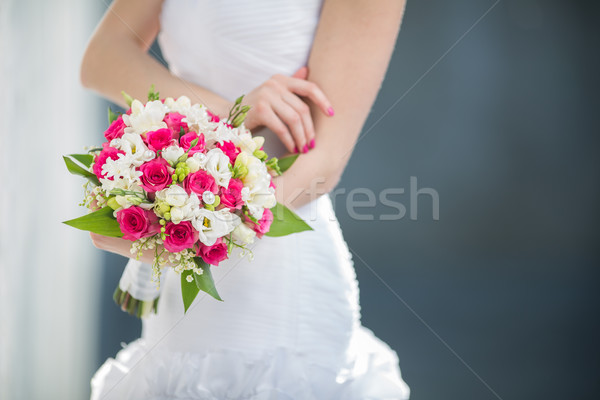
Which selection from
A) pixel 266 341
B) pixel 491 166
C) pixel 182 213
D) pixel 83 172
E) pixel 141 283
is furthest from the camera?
pixel 491 166

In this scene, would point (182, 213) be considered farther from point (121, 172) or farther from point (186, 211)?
point (121, 172)

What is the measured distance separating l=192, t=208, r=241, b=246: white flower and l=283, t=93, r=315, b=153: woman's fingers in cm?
28

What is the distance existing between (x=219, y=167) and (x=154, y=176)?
0.10 meters

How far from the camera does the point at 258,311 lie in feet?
3.66

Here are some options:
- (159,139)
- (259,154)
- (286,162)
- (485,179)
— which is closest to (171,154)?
(159,139)

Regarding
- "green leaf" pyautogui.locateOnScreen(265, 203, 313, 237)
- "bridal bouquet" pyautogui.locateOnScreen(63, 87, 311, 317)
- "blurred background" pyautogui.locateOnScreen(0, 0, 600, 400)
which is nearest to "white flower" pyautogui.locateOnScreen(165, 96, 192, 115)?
"bridal bouquet" pyautogui.locateOnScreen(63, 87, 311, 317)

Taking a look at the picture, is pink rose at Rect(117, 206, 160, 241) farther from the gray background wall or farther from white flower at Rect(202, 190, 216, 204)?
the gray background wall

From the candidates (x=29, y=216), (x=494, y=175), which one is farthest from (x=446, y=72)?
(x=29, y=216)

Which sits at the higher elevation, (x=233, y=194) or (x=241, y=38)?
(x=241, y=38)

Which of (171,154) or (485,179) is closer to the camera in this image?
(171,154)

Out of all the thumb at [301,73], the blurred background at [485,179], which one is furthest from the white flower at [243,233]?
the blurred background at [485,179]

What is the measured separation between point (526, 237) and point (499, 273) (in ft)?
1.08

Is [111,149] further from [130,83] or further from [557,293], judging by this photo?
[557,293]

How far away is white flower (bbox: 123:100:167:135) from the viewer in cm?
95
